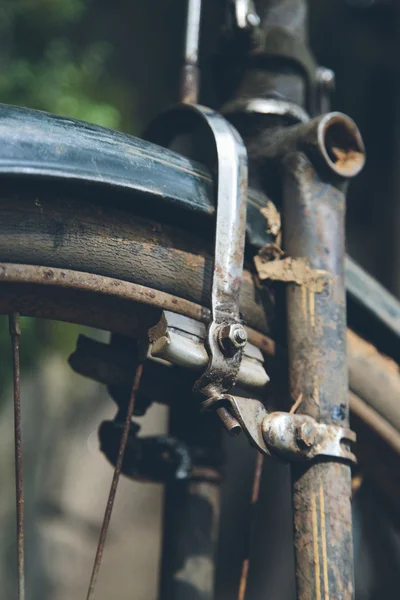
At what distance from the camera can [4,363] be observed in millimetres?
1478

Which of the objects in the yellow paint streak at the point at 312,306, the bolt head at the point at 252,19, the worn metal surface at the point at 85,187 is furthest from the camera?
the bolt head at the point at 252,19

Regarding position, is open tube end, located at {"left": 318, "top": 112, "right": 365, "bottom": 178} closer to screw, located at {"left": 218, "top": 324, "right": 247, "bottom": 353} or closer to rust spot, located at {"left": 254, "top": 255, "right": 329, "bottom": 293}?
rust spot, located at {"left": 254, "top": 255, "right": 329, "bottom": 293}

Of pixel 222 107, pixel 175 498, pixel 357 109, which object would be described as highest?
pixel 357 109

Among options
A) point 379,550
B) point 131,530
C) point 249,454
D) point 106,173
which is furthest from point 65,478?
point 106,173

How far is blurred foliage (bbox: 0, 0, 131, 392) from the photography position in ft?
5.04

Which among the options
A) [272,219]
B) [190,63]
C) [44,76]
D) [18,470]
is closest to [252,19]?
[190,63]

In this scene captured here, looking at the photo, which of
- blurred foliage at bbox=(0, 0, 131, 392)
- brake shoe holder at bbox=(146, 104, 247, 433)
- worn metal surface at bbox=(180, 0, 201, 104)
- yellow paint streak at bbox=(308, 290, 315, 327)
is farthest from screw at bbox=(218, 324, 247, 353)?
blurred foliage at bbox=(0, 0, 131, 392)

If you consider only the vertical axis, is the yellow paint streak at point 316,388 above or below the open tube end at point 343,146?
below

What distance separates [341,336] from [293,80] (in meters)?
0.29

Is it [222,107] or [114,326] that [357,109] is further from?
[114,326]

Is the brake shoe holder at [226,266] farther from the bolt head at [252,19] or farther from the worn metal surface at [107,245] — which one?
the bolt head at [252,19]

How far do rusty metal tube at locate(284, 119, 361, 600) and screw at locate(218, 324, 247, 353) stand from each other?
91 mm

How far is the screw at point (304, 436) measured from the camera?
0.55m

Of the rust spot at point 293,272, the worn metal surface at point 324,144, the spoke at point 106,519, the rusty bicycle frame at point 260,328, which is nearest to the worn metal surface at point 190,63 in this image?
the rusty bicycle frame at point 260,328
